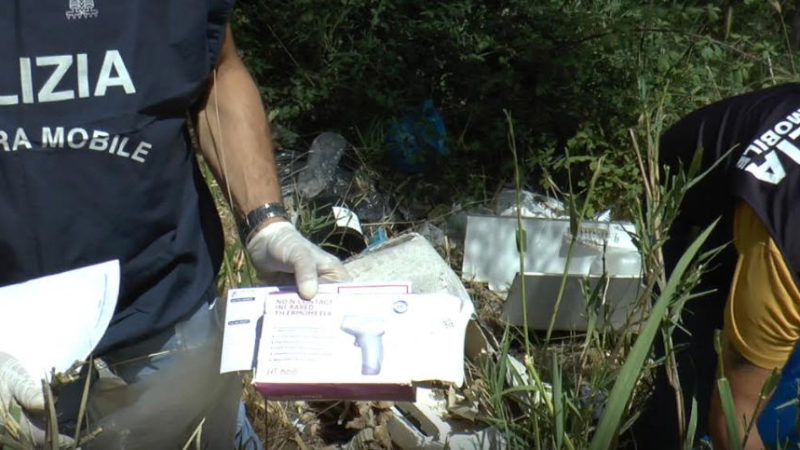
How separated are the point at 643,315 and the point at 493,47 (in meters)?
2.40

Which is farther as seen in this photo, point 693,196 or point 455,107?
point 455,107

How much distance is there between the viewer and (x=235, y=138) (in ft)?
6.89

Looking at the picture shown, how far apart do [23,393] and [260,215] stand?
0.66 metres

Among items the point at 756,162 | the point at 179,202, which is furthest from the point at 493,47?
the point at 179,202

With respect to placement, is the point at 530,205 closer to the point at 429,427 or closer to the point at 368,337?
the point at 429,427

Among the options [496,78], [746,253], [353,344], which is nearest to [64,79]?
[353,344]

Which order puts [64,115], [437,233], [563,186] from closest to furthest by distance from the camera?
[64,115], [437,233], [563,186]

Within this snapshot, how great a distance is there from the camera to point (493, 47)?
4234 mm

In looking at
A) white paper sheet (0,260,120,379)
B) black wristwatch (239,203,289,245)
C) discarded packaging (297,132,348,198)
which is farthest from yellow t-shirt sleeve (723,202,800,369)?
discarded packaging (297,132,348,198)

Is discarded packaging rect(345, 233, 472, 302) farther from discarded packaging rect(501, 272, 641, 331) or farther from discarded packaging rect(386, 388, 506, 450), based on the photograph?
discarded packaging rect(386, 388, 506, 450)

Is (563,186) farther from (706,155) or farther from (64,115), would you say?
(64,115)

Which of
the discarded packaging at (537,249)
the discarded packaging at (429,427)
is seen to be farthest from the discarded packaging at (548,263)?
the discarded packaging at (429,427)

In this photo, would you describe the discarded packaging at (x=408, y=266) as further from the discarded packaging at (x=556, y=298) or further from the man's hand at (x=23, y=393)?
the man's hand at (x=23, y=393)

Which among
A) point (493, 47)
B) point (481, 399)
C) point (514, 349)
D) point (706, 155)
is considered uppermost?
point (706, 155)
